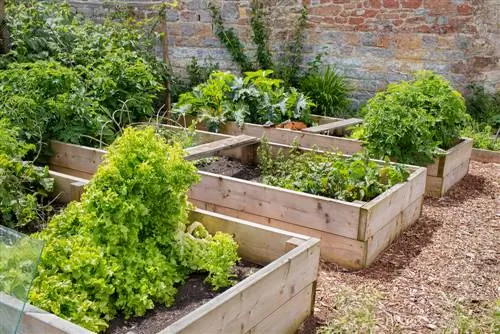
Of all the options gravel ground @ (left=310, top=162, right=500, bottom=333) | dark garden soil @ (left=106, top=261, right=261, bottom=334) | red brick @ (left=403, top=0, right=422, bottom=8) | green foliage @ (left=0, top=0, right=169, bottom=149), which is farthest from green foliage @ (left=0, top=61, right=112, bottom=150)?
red brick @ (left=403, top=0, right=422, bottom=8)

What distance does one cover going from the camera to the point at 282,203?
14.8ft

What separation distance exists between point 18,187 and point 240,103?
3.51 metres

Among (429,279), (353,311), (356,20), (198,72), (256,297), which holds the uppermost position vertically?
(356,20)

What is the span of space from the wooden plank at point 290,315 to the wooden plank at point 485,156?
4710 mm

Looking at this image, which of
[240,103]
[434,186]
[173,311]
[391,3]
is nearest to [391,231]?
[434,186]

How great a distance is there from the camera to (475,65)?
28.7ft

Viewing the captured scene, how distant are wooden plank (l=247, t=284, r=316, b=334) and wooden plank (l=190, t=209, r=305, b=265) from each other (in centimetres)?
29

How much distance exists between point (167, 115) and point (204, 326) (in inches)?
216

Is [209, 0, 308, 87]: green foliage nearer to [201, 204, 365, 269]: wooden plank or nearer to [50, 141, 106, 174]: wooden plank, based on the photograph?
[50, 141, 106, 174]: wooden plank

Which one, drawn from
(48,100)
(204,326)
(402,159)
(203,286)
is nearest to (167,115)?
(48,100)

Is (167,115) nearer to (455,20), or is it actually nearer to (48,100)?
(48,100)

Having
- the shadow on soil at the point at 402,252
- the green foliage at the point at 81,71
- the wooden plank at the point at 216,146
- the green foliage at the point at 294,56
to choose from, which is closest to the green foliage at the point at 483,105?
the green foliage at the point at 294,56

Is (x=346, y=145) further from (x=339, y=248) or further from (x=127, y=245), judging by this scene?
(x=127, y=245)

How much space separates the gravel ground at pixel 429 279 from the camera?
3.67 metres
